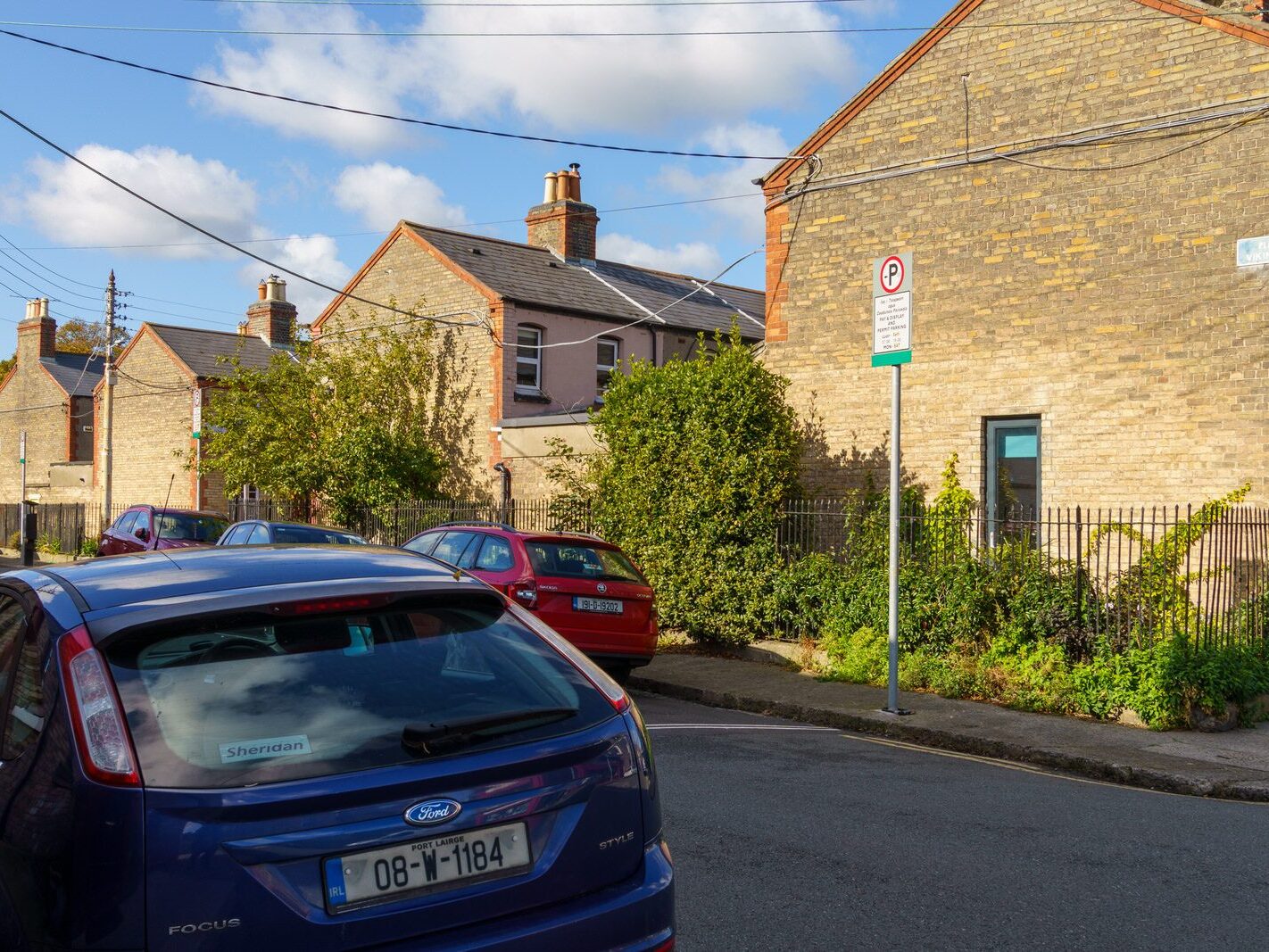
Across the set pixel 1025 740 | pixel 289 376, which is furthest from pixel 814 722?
pixel 289 376

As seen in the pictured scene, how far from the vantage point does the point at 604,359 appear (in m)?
28.8

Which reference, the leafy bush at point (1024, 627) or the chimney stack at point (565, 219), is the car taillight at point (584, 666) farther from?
the chimney stack at point (565, 219)

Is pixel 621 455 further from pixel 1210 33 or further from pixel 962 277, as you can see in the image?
pixel 1210 33

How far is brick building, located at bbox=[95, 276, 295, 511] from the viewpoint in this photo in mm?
39188

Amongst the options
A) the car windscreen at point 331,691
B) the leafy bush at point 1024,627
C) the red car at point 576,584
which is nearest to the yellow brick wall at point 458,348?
the red car at point 576,584

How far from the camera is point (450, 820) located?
2.97 metres

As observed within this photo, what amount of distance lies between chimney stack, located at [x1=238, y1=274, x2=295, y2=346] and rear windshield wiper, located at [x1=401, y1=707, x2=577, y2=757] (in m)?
Result: 40.1

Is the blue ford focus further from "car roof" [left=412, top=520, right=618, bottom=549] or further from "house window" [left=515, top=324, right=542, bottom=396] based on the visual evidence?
"house window" [left=515, top=324, right=542, bottom=396]

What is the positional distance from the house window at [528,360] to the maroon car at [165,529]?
7.17m

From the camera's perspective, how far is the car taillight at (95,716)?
9.09ft

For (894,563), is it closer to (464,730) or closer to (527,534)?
(527,534)

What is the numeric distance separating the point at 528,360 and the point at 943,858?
70.3ft

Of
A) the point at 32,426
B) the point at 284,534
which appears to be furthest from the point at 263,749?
the point at 32,426

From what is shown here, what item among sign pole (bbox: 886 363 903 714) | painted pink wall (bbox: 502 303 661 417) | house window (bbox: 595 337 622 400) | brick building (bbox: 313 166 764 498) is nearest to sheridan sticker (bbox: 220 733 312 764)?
sign pole (bbox: 886 363 903 714)
